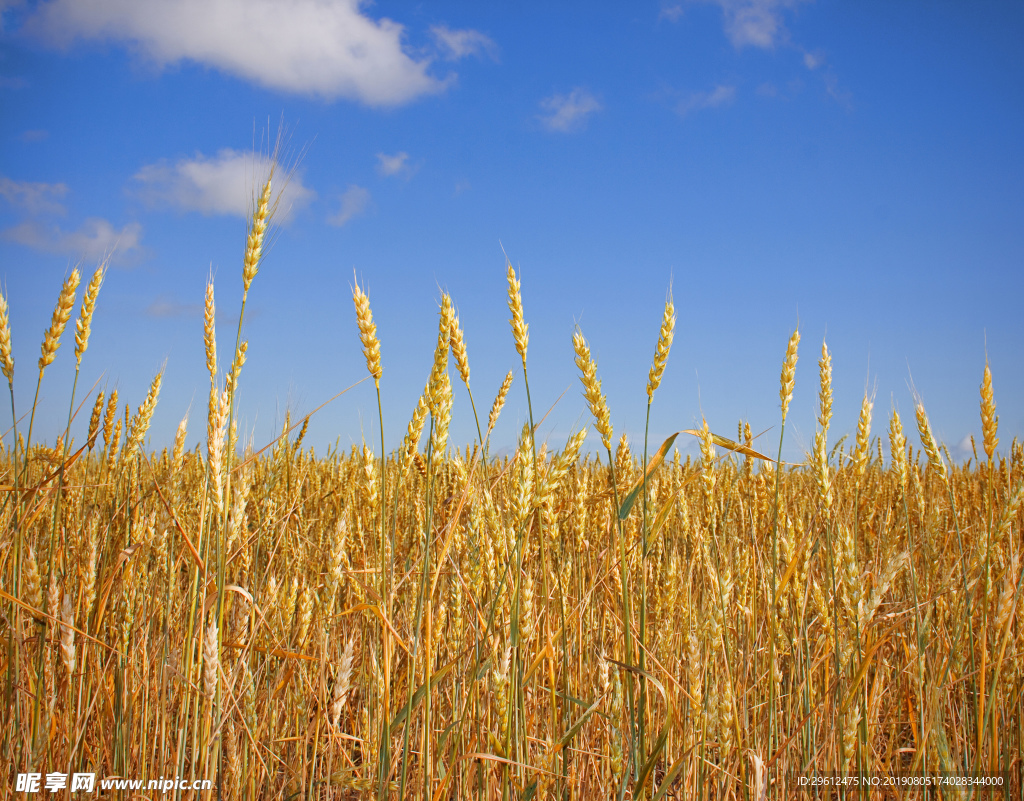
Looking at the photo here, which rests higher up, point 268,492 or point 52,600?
point 268,492

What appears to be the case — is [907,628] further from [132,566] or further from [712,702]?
[132,566]

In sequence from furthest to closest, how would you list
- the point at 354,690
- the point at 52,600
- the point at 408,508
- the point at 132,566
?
the point at 408,508
the point at 354,690
the point at 132,566
the point at 52,600

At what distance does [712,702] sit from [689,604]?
28 cm

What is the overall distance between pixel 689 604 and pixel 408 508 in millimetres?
1935

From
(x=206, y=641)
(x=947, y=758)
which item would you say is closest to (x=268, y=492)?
(x=206, y=641)

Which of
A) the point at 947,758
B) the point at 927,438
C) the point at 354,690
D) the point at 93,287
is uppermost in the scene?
the point at 93,287

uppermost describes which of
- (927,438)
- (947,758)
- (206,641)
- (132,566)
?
(927,438)

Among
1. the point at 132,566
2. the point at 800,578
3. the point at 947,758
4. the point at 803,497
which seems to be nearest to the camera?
the point at 947,758

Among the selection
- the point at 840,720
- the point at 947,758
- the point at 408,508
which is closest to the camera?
the point at 947,758

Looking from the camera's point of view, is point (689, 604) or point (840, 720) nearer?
point (840, 720)

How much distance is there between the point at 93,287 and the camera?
206cm

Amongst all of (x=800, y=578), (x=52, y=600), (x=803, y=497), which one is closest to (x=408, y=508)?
(x=52, y=600)

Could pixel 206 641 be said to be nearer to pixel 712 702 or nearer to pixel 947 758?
pixel 712 702

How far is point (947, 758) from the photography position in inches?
55.6
